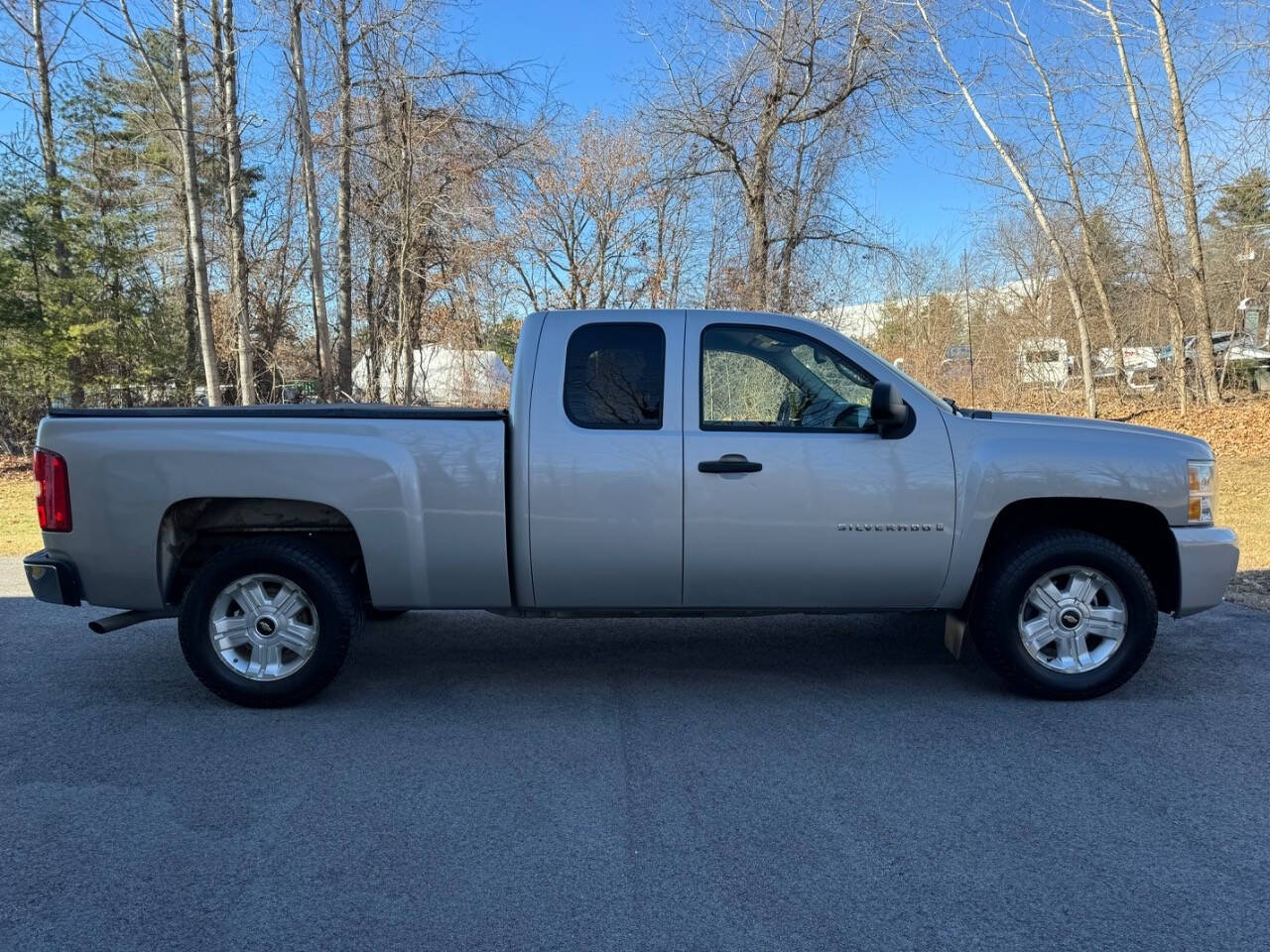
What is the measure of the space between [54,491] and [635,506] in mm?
2957

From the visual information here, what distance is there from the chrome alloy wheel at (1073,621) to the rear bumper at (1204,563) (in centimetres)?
36

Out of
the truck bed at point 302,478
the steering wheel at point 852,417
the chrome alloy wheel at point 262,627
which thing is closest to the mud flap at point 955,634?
the steering wheel at point 852,417

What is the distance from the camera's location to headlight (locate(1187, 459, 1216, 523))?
15.8 ft

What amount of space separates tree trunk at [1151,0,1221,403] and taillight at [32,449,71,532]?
1792cm

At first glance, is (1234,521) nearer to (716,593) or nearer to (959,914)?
(716,593)

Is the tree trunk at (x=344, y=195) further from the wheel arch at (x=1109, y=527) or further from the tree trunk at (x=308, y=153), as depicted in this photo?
the wheel arch at (x=1109, y=527)

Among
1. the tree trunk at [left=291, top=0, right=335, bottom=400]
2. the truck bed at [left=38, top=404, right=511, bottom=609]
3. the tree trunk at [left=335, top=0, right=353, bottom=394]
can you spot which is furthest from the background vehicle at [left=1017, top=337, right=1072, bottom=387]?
the truck bed at [left=38, top=404, right=511, bottom=609]

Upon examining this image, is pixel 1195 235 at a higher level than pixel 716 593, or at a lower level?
higher

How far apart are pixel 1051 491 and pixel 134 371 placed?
63.3 ft

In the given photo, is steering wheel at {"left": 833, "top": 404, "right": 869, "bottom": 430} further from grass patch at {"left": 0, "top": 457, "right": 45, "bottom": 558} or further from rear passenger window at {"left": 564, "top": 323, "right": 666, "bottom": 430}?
grass patch at {"left": 0, "top": 457, "right": 45, "bottom": 558}

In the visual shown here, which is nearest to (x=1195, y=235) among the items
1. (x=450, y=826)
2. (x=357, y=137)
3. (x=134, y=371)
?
(x=357, y=137)

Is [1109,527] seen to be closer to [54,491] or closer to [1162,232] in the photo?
[54,491]

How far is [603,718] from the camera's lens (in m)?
4.62

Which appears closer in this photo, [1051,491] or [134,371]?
[1051,491]
